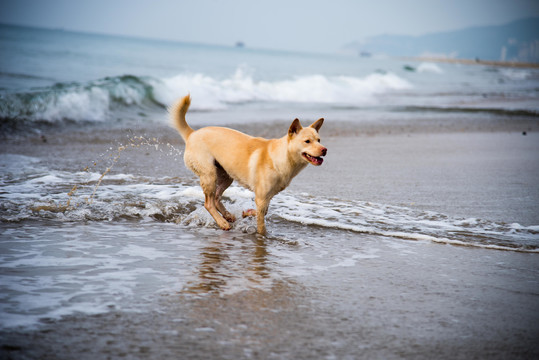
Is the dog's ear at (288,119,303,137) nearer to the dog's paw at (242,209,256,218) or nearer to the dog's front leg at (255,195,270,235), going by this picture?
the dog's front leg at (255,195,270,235)

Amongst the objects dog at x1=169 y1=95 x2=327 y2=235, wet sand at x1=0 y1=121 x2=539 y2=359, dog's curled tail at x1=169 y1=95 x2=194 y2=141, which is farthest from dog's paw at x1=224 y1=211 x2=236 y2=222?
dog's curled tail at x1=169 y1=95 x2=194 y2=141

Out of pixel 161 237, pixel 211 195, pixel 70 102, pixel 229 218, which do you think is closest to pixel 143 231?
pixel 161 237

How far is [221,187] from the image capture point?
19.3 ft

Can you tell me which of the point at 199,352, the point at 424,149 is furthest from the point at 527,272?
the point at 424,149

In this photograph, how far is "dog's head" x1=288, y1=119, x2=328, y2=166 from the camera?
187 inches

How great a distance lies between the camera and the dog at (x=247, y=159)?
16.0 feet

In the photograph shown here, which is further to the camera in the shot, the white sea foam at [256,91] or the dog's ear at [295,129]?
the white sea foam at [256,91]

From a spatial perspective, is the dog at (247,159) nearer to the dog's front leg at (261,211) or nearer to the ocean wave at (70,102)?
the dog's front leg at (261,211)

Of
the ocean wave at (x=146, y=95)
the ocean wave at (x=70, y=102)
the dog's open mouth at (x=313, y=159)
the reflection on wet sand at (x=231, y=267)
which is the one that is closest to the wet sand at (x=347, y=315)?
the reflection on wet sand at (x=231, y=267)

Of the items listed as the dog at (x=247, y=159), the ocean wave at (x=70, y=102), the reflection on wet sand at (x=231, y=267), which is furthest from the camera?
the ocean wave at (x=70, y=102)

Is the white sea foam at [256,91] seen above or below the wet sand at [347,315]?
above

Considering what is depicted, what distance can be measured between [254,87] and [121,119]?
451 inches

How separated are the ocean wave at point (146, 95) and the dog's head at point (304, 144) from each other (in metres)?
7.02

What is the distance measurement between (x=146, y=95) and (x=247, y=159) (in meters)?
12.7
